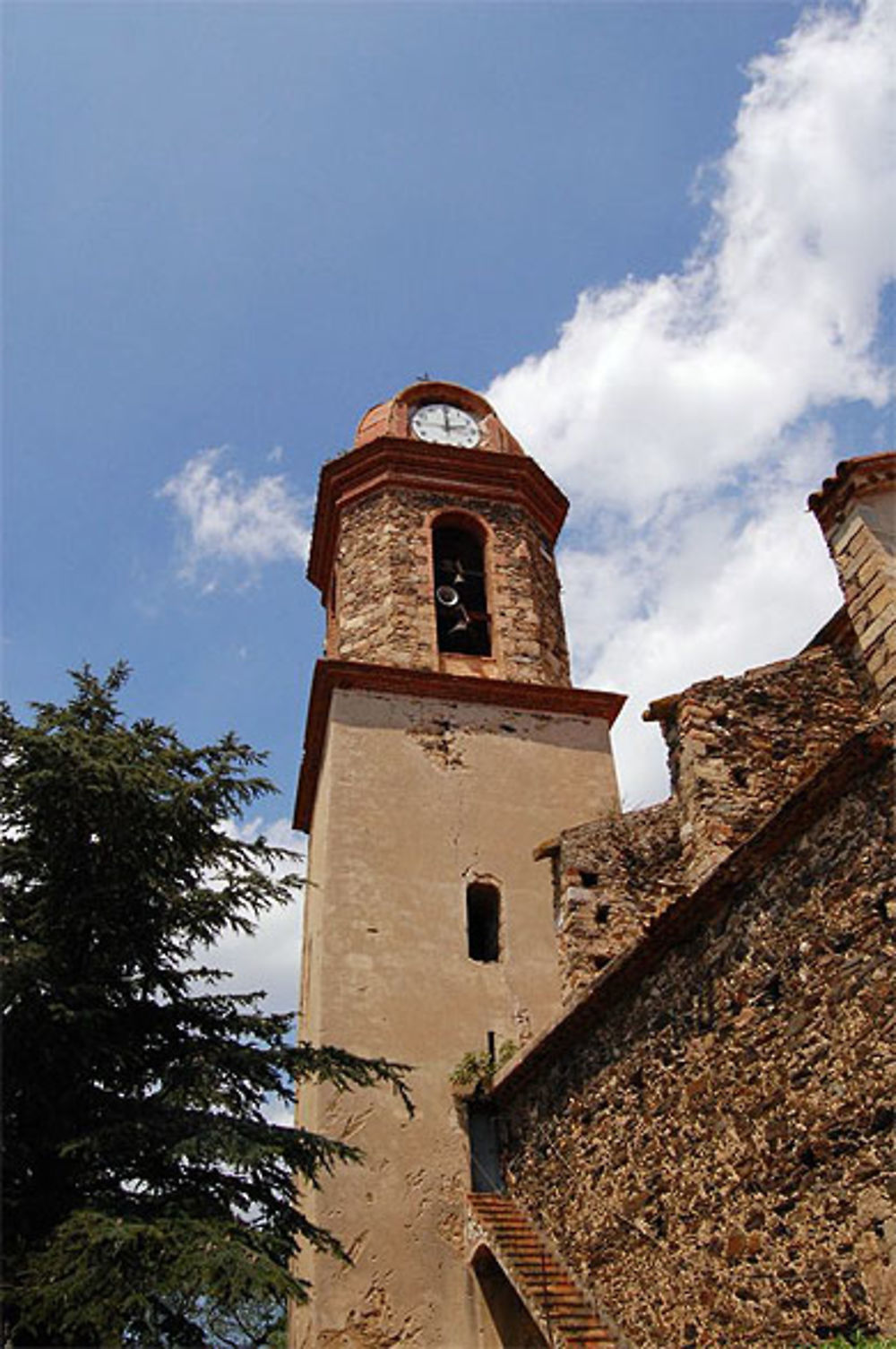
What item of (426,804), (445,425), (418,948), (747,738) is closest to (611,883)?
(418,948)

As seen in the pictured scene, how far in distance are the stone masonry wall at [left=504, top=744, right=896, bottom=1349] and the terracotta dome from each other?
1018 cm

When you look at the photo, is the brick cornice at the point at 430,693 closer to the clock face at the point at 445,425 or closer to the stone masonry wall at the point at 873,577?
the clock face at the point at 445,425

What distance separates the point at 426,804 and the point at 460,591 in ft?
11.4

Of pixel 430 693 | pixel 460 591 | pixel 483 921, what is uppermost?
pixel 460 591

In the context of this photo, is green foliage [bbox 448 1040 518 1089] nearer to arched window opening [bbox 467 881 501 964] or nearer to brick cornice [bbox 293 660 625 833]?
arched window opening [bbox 467 881 501 964]

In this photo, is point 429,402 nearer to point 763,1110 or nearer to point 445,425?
point 445,425

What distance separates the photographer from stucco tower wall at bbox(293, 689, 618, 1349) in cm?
933

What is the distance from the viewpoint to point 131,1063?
7.36m

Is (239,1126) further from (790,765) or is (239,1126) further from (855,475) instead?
(855,475)

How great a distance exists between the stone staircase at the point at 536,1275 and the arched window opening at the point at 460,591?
6598 millimetres

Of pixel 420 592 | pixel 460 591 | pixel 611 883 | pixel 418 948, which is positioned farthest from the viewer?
pixel 460 591

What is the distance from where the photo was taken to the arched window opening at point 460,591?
1404 centimetres

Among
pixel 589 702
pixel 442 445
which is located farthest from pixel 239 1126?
pixel 442 445

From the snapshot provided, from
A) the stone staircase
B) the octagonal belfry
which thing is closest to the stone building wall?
the stone staircase
